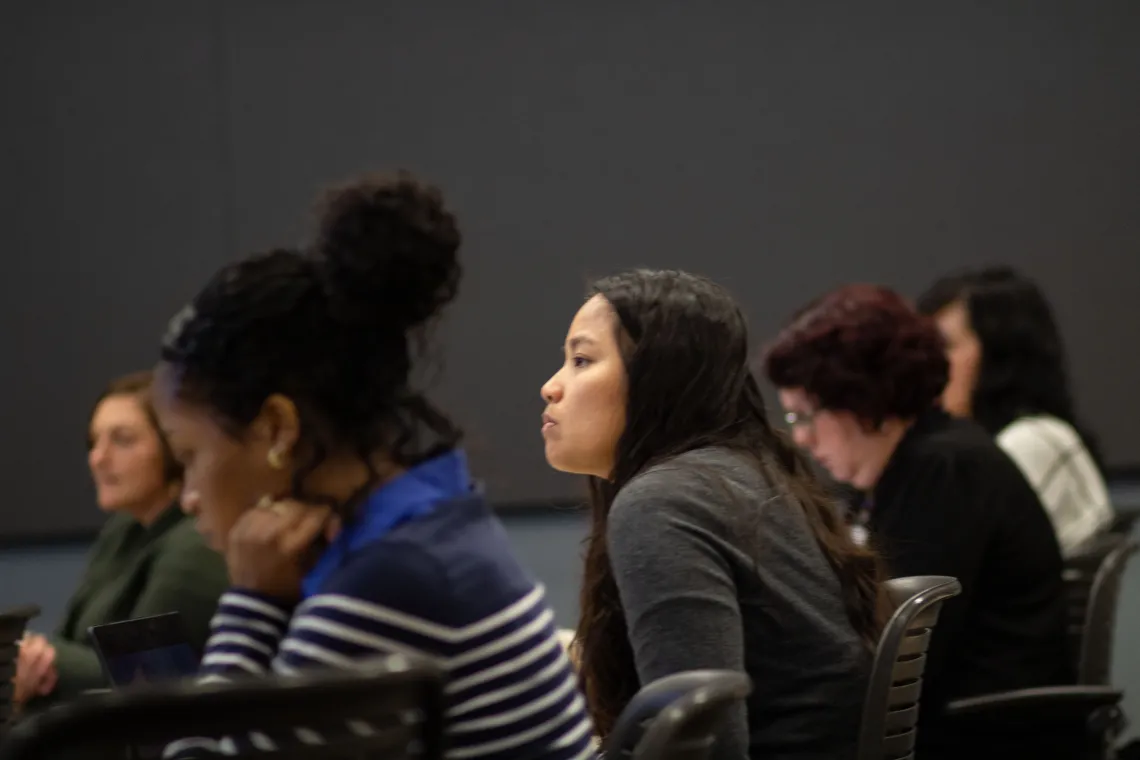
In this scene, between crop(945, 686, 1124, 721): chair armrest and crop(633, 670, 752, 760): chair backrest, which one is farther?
crop(945, 686, 1124, 721): chair armrest

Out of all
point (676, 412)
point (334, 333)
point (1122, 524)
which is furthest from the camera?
point (1122, 524)

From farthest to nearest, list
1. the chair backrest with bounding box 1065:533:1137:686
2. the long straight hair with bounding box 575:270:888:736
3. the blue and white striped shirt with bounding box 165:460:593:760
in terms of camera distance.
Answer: the chair backrest with bounding box 1065:533:1137:686
the long straight hair with bounding box 575:270:888:736
the blue and white striped shirt with bounding box 165:460:593:760

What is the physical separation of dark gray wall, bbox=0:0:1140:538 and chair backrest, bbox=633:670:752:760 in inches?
101

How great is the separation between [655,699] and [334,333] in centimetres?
45

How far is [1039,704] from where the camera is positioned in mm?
Answer: 2488

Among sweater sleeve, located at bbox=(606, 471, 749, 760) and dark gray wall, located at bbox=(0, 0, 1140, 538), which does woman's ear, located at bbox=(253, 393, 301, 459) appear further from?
dark gray wall, located at bbox=(0, 0, 1140, 538)

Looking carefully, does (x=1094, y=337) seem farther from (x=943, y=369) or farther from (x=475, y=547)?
(x=475, y=547)

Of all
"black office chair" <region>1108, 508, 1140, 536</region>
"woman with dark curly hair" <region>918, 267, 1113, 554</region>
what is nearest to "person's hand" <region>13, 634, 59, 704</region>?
"woman with dark curly hair" <region>918, 267, 1113, 554</region>

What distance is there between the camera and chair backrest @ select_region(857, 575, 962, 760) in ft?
5.50

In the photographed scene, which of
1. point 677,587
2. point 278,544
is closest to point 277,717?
point 278,544

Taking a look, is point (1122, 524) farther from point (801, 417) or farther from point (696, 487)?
point (696, 487)

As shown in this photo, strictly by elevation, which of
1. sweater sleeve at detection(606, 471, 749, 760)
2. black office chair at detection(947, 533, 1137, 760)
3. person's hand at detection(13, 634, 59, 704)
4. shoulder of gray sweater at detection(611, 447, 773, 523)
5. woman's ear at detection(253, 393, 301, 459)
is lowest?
black office chair at detection(947, 533, 1137, 760)

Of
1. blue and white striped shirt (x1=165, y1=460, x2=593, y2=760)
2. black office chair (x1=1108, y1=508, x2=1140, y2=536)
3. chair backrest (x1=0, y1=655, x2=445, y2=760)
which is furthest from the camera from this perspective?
black office chair (x1=1108, y1=508, x2=1140, y2=536)

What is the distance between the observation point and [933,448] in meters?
2.56
